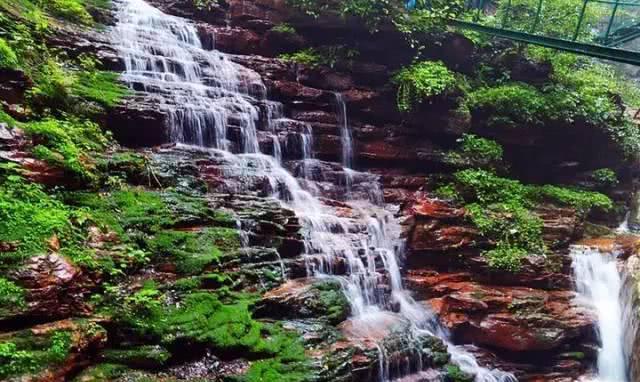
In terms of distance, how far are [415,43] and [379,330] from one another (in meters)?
9.86

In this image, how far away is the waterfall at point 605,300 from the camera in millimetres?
9711

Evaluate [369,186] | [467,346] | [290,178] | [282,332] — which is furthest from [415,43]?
[282,332]

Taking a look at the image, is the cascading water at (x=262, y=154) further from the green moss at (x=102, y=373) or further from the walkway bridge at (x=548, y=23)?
the walkway bridge at (x=548, y=23)

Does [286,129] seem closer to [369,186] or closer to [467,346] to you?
[369,186]

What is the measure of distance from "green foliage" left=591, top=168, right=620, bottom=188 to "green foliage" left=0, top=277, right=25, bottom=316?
49.2 ft

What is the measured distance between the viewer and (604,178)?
46.9 ft

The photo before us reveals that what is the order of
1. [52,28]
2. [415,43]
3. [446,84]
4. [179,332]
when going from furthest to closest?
1. [415,43]
2. [446,84]
3. [52,28]
4. [179,332]

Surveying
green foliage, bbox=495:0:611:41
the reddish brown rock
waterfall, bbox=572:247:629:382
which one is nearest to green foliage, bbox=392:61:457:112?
green foliage, bbox=495:0:611:41

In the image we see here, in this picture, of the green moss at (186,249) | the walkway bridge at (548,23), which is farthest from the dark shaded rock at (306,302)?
the walkway bridge at (548,23)

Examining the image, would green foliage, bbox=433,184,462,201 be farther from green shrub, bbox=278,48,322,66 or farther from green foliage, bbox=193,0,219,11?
green foliage, bbox=193,0,219,11

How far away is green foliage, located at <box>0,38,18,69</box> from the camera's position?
7230mm

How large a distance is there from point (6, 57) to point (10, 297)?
441 cm

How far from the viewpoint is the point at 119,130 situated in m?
9.02

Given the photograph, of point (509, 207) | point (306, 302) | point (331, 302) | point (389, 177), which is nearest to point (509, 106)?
point (509, 207)
